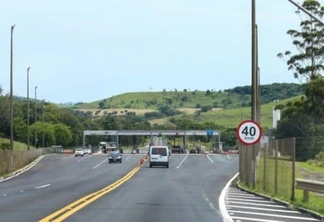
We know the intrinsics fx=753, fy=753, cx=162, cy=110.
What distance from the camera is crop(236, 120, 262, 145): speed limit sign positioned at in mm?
30812

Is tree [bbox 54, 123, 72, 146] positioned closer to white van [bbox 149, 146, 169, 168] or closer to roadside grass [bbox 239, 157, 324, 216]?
white van [bbox 149, 146, 169, 168]

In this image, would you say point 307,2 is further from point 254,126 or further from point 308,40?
point 254,126

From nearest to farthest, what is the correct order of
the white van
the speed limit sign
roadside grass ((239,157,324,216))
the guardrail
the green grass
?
the guardrail < roadside grass ((239,157,324,216)) < the green grass < the speed limit sign < the white van

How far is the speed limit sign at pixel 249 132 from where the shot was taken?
101 feet

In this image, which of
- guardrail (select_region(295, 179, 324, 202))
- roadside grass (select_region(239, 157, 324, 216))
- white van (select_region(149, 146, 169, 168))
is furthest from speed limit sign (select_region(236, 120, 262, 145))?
white van (select_region(149, 146, 169, 168))

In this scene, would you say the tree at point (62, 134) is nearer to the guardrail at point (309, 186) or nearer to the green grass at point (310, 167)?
the green grass at point (310, 167)

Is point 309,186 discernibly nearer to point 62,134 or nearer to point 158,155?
point 158,155

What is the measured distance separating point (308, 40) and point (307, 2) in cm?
485

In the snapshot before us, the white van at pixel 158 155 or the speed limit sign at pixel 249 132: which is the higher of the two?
the speed limit sign at pixel 249 132

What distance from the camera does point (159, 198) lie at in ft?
88.1

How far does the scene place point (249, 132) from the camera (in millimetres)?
30984

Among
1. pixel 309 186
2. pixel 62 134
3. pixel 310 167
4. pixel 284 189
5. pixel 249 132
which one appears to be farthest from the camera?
pixel 62 134

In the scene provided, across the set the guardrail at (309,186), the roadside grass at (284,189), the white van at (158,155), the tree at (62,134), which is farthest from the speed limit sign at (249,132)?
the tree at (62,134)

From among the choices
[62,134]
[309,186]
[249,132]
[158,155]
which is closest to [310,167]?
[249,132]
